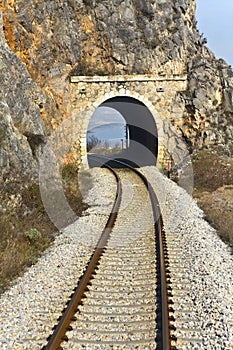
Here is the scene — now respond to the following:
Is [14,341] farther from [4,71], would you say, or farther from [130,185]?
[130,185]

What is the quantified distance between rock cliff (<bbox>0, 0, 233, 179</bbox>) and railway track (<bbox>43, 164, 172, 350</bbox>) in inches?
393

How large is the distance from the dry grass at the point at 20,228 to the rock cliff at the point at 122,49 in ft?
23.5

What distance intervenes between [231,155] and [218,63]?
682 cm

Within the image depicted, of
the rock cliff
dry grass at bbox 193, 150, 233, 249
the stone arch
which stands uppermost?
the rock cliff

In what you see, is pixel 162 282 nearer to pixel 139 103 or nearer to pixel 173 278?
pixel 173 278

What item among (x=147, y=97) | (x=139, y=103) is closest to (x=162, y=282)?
(x=147, y=97)

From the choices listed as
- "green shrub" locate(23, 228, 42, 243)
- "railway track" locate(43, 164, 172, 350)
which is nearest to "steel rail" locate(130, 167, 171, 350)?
"railway track" locate(43, 164, 172, 350)

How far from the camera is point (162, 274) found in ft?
20.1

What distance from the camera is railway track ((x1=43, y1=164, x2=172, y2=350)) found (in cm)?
431

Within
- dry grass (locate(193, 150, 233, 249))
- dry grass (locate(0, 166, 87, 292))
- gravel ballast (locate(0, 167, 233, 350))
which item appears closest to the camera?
gravel ballast (locate(0, 167, 233, 350))

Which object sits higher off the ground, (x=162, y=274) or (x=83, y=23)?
(x=83, y=23)

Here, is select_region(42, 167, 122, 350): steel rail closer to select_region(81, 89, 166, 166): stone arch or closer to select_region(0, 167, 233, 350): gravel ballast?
select_region(0, 167, 233, 350): gravel ballast

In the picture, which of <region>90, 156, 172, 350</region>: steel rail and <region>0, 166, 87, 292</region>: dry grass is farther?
<region>0, 166, 87, 292</region>: dry grass

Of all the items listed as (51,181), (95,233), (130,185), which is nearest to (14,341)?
(95,233)
